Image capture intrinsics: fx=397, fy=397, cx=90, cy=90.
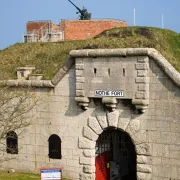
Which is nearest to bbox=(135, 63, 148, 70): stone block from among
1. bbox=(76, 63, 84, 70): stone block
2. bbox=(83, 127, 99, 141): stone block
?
bbox=(76, 63, 84, 70): stone block

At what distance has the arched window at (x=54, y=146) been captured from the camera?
15.2 meters

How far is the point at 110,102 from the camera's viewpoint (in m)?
13.6

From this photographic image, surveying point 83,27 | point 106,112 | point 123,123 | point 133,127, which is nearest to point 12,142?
point 106,112

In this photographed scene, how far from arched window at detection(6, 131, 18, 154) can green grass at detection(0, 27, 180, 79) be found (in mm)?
2795

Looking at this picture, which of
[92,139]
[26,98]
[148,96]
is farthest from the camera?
[26,98]

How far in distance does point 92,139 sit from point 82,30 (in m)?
13.8

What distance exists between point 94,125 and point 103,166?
204cm

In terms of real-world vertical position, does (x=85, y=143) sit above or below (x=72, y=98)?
below

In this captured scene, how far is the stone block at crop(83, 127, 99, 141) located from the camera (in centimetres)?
1441

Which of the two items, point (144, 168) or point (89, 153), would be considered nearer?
point (144, 168)

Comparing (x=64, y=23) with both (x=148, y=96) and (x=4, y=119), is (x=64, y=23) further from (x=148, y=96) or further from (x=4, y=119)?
(x=148, y=96)

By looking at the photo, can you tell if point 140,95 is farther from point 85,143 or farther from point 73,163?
point 73,163

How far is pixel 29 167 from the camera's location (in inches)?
625

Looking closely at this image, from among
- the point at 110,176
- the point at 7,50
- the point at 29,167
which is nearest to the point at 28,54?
the point at 7,50
